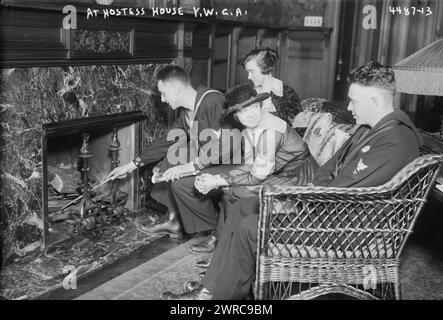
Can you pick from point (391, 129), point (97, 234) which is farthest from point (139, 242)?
point (391, 129)

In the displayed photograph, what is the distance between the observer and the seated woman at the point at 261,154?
2596mm

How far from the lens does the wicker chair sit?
2129mm

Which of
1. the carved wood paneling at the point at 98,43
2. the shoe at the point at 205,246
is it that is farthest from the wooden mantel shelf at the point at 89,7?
the shoe at the point at 205,246

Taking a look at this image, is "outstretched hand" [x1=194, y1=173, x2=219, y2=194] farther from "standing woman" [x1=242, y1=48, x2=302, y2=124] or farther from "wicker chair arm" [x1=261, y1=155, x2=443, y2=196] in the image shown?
"standing woman" [x1=242, y1=48, x2=302, y2=124]

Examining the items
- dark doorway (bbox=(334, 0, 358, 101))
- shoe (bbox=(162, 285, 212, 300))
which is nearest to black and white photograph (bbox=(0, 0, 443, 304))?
shoe (bbox=(162, 285, 212, 300))

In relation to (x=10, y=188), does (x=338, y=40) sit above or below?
above

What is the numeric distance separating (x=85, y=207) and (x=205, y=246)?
0.81 meters

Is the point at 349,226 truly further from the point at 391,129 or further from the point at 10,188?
the point at 10,188

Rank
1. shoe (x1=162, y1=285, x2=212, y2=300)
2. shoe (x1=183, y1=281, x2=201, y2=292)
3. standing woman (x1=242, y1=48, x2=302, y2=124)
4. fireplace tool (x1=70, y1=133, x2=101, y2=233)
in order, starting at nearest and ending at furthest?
shoe (x1=162, y1=285, x2=212, y2=300) < shoe (x1=183, y1=281, x2=201, y2=292) < fireplace tool (x1=70, y1=133, x2=101, y2=233) < standing woman (x1=242, y1=48, x2=302, y2=124)

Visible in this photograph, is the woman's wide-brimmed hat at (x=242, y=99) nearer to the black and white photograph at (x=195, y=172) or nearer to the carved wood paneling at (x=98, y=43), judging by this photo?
the black and white photograph at (x=195, y=172)

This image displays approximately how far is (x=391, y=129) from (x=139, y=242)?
1758 mm

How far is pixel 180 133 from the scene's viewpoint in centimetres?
347

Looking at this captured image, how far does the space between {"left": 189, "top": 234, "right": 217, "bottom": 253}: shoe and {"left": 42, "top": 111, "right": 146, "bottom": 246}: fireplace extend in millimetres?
672

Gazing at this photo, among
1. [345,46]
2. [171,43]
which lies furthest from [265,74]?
[345,46]
